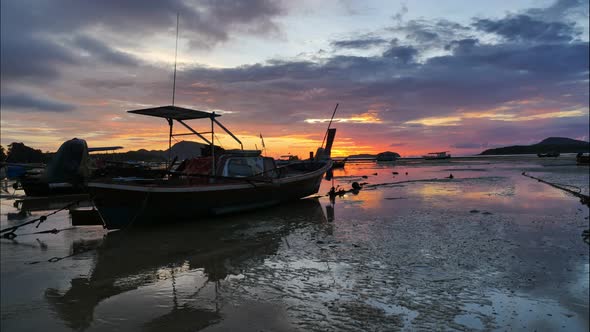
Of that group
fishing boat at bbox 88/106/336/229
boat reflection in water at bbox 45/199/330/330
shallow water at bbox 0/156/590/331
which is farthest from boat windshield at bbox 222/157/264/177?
shallow water at bbox 0/156/590/331

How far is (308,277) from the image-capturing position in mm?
6090

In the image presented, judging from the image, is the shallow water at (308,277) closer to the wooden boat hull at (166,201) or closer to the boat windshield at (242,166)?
the wooden boat hull at (166,201)

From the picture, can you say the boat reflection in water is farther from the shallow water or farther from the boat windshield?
the boat windshield

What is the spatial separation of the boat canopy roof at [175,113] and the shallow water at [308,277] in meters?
3.63

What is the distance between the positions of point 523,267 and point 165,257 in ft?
23.0

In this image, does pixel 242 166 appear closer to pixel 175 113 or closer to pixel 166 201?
pixel 175 113

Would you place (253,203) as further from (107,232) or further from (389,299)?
(389,299)

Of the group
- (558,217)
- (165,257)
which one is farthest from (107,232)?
(558,217)

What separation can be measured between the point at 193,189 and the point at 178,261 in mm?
4135

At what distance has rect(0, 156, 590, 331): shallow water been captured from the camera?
4.56 meters

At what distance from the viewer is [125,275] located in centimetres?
643

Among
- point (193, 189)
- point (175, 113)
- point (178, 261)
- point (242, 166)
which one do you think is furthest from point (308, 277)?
point (242, 166)

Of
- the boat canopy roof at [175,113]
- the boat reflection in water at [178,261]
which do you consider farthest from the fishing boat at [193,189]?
the boat reflection in water at [178,261]

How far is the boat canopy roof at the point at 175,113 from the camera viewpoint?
11.1 meters
